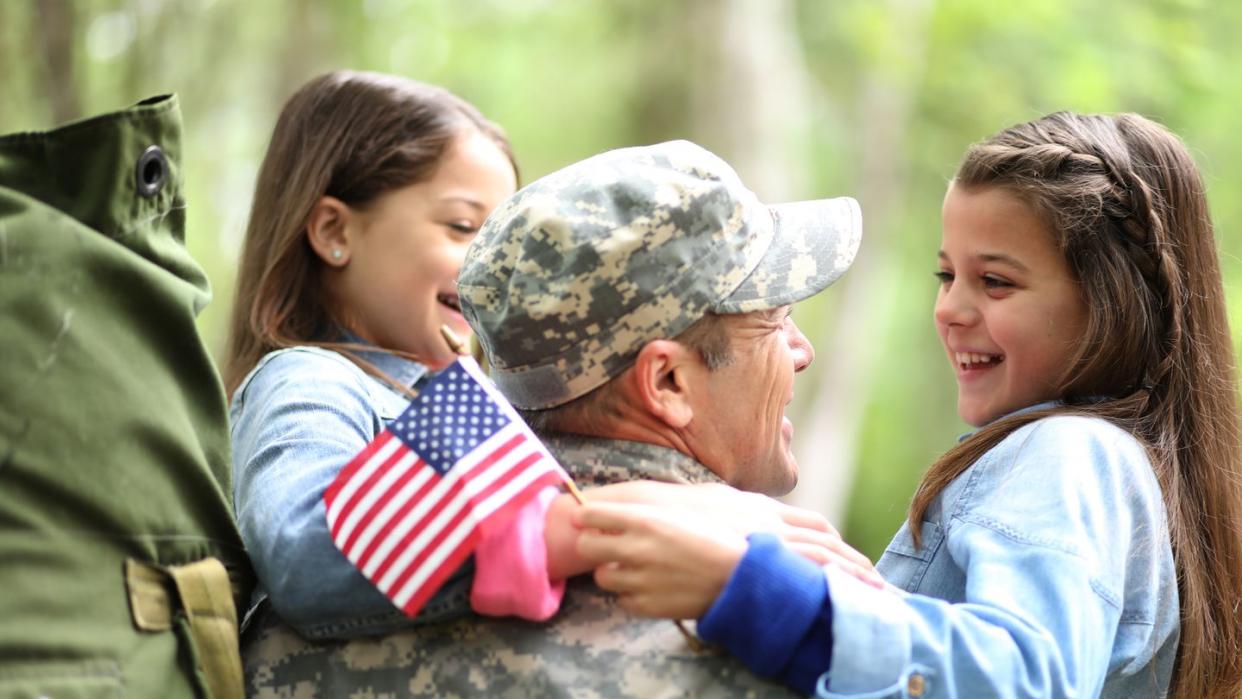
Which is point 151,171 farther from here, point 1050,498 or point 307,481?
point 1050,498

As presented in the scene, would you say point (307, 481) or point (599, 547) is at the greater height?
point (599, 547)

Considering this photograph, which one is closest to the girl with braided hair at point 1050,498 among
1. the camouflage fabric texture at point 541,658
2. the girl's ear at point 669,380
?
the camouflage fabric texture at point 541,658

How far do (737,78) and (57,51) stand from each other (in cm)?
456

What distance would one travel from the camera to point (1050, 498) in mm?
2338

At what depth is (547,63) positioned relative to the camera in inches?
603

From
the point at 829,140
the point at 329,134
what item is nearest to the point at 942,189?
the point at 829,140

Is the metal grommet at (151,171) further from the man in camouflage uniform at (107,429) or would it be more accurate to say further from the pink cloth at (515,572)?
the pink cloth at (515,572)

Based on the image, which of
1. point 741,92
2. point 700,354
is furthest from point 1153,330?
point 741,92

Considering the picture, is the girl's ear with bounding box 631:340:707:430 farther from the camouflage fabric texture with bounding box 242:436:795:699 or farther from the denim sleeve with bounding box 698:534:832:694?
the denim sleeve with bounding box 698:534:832:694

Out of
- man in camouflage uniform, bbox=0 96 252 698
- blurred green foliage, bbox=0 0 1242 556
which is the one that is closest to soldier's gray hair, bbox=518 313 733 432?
man in camouflage uniform, bbox=0 96 252 698

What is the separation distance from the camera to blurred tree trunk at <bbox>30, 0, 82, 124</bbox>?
723 cm

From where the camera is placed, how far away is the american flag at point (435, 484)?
6.91ft

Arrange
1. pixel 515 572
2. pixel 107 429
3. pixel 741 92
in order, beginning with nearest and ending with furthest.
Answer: pixel 107 429 < pixel 515 572 < pixel 741 92

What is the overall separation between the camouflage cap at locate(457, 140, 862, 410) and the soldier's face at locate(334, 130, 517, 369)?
116 centimetres
